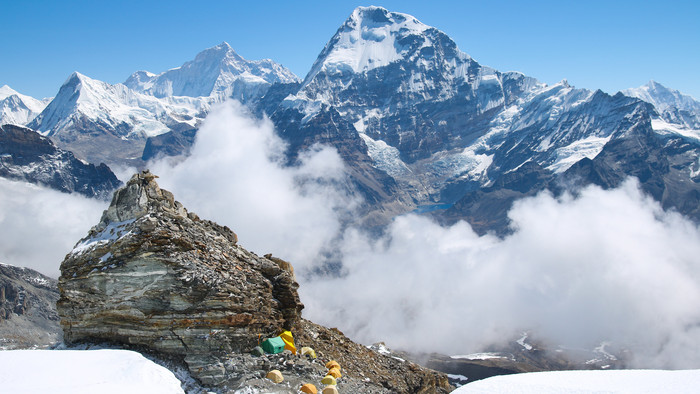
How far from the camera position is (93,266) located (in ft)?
123

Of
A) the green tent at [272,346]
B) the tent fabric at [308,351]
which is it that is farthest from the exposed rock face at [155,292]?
the tent fabric at [308,351]

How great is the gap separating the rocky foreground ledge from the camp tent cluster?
665mm

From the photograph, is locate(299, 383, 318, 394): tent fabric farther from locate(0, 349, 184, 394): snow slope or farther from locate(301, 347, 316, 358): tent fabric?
locate(0, 349, 184, 394): snow slope

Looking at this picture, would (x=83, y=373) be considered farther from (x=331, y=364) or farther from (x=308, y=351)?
(x=331, y=364)

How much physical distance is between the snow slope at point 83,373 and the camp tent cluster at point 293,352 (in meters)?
6.92

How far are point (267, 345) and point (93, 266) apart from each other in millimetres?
14866

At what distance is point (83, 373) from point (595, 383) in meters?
35.3

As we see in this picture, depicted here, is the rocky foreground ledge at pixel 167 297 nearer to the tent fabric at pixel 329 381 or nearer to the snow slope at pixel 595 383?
the tent fabric at pixel 329 381

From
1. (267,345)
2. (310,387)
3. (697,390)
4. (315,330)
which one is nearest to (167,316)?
(267,345)

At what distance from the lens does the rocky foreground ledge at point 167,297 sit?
3638 centimetres

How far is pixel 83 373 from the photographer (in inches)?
1241

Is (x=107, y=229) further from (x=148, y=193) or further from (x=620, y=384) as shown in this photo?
(x=620, y=384)

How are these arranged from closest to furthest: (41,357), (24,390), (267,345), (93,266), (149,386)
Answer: (24,390)
(149,386)
(41,357)
(93,266)
(267,345)

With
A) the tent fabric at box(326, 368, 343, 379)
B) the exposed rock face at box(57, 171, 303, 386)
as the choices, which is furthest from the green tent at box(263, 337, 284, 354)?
the tent fabric at box(326, 368, 343, 379)
